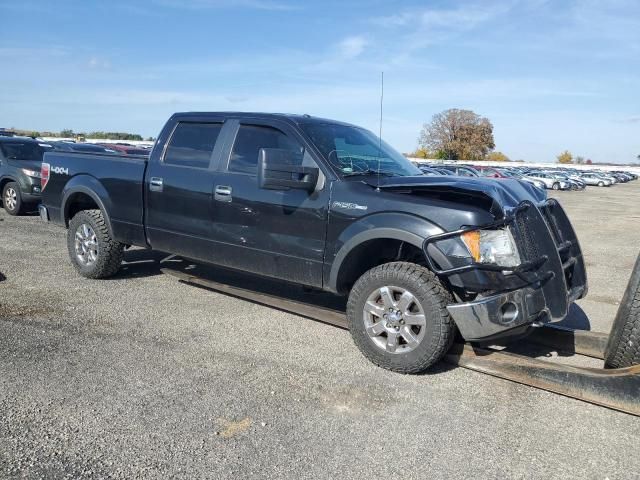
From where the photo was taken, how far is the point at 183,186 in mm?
5469

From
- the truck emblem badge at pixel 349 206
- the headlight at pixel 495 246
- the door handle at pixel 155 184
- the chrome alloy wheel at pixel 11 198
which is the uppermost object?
the door handle at pixel 155 184

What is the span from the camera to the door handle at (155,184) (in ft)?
18.7

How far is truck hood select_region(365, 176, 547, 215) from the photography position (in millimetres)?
3922

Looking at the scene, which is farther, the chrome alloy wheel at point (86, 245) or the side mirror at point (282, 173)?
the chrome alloy wheel at point (86, 245)

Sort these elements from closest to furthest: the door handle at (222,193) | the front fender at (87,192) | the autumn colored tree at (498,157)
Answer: the door handle at (222,193) < the front fender at (87,192) < the autumn colored tree at (498,157)

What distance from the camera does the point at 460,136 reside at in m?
93.5

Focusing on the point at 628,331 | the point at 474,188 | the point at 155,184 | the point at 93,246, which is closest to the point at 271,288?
the point at 155,184

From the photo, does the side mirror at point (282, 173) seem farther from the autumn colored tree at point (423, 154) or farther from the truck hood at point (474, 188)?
the autumn colored tree at point (423, 154)

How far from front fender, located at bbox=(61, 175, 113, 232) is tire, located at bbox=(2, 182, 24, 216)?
5.96 m

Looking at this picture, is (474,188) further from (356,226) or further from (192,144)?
(192,144)

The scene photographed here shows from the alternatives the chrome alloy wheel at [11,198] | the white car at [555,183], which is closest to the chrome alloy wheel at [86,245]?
the chrome alloy wheel at [11,198]

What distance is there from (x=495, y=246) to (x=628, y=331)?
3.39 feet

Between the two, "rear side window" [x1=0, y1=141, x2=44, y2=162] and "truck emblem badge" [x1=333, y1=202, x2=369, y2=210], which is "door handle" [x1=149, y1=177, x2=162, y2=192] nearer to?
"truck emblem badge" [x1=333, y1=202, x2=369, y2=210]

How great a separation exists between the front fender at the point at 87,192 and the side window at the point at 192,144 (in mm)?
1013
